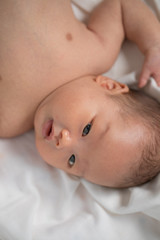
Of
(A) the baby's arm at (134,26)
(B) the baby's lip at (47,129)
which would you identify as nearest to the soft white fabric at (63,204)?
(A) the baby's arm at (134,26)

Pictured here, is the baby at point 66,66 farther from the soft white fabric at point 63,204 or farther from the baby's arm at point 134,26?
the soft white fabric at point 63,204

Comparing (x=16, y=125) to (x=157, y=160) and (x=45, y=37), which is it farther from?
(x=157, y=160)

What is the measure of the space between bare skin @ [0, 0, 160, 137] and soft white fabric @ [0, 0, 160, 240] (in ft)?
0.43

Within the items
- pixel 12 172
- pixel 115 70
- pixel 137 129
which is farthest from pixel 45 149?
pixel 115 70

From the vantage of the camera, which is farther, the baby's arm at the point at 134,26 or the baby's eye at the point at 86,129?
the baby's arm at the point at 134,26

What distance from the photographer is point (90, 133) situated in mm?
898

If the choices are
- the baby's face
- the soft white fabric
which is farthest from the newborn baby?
the soft white fabric

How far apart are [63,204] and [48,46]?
686 mm

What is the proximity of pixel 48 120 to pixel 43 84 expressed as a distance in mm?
160

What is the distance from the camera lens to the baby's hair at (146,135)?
2.88ft

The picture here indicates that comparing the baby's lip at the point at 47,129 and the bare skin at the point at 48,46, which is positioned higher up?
the bare skin at the point at 48,46

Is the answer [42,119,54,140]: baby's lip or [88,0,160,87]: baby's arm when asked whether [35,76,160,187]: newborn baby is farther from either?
[88,0,160,87]: baby's arm

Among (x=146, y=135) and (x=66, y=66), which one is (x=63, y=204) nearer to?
(x=146, y=135)

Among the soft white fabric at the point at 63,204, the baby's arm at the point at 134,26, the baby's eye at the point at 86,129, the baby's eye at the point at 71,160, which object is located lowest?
the soft white fabric at the point at 63,204
